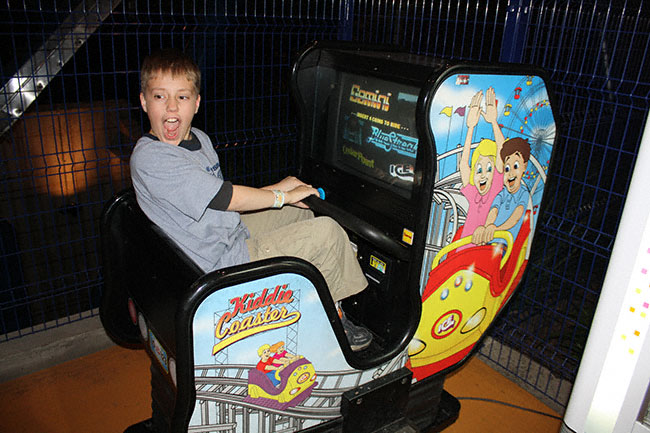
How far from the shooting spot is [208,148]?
2.17 metres

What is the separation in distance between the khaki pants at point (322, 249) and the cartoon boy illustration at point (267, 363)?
45 cm

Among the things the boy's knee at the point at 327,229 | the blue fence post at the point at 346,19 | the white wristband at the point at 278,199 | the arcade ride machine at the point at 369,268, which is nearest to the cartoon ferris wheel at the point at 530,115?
the arcade ride machine at the point at 369,268

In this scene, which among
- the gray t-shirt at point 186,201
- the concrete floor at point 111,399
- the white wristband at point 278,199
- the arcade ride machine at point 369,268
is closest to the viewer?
the arcade ride machine at point 369,268

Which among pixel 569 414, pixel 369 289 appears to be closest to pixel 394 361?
pixel 369 289

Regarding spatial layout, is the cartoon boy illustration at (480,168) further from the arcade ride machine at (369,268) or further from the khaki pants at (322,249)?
the khaki pants at (322,249)

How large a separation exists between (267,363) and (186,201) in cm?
60

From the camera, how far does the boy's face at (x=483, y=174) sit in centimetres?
194

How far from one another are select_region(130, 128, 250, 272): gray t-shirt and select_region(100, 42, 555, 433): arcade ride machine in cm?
9

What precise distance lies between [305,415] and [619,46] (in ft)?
12.3

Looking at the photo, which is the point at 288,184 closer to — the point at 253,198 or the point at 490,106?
the point at 253,198

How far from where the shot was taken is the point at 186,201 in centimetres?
183

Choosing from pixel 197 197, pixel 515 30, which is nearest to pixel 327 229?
pixel 197 197

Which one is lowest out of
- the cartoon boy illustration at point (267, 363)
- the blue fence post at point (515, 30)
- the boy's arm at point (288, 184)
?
the cartoon boy illustration at point (267, 363)

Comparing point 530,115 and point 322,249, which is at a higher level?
point 530,115
